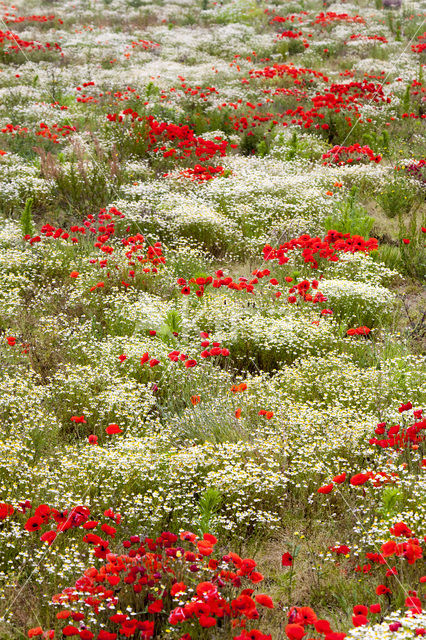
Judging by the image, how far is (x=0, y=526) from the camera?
3.02 meters

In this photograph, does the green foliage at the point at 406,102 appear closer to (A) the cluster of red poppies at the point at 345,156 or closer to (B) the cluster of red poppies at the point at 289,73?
(A) the cluster of red poppies at the point at 345,156

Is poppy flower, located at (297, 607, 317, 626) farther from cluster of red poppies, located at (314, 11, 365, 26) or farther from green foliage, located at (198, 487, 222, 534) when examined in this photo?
cluster of red poppies, located at (314, 11, 365, 26)

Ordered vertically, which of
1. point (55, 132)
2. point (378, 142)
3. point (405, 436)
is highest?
point (55, 132)

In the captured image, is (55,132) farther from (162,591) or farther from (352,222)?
(162,591)

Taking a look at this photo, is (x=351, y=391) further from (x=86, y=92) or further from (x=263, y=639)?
(x=86, y=92)

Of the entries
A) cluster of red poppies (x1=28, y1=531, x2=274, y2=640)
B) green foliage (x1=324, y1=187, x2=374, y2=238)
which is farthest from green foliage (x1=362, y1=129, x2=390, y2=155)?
cluster of red poppies (x1=28, y1=531, x2=274, y2=640)

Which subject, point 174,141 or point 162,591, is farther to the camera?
point 174,141

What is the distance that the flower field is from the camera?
249cm

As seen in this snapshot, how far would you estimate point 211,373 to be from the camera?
4336mm

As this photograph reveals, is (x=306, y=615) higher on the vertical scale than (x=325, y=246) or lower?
lower

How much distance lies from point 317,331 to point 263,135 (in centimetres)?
604

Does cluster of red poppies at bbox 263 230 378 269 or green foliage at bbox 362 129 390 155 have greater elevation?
green foliage at bbox 362 129 390 155

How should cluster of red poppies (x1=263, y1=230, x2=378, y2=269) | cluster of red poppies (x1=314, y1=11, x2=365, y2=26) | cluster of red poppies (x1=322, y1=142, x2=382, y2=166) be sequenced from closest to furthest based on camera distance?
cluster of red poppies (x1=263, y1=230, x2=378, y2=269) < cluster of red poppies (x1=322, y1=142, x2=382, y2=166) < cluster of red poppies (x1=314, y1=11, x2=365, y2=26)

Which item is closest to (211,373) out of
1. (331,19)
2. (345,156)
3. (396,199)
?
(396,199)
